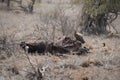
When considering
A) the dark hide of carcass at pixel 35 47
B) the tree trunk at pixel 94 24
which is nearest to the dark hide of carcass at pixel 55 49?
the dark hide of carcass at pixel 35 47

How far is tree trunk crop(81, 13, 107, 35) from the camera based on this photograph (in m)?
15.8

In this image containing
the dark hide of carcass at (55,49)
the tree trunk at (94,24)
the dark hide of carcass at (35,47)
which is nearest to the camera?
the dark hide of carcass at (35,47)

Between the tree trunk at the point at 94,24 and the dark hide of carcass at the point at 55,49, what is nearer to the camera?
the dark hide of carcass at the point at 55,49

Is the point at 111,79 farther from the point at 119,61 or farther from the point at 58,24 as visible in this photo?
the point at 58,24

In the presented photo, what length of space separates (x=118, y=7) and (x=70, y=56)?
220 centimetres

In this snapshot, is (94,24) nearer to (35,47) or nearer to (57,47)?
(57,47)

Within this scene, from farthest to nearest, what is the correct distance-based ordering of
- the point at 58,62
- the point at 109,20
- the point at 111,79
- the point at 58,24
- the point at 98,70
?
the point at 109,20 → the point at 58,24 → the point at 58,62 → the point at 98,70 → the point at 111,79

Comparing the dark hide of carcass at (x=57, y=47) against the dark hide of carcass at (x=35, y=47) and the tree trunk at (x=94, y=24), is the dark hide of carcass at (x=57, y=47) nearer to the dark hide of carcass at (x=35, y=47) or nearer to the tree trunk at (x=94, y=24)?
the dark hide of carcass at (x=35, y=47)

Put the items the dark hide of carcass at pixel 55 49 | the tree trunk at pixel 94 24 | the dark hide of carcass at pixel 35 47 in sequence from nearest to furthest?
1. the dark hide of carcass at pixel 35 47
2. the dark hide of carcass at pixel 55 49
3. the tree trunk at pixel 94 24

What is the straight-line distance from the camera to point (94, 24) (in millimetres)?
16156

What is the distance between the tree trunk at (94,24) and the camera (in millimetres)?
15771

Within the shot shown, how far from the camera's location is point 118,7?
1000 centimetres

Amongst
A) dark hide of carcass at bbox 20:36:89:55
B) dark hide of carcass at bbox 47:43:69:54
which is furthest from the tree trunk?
dark hide of carcass at bbox 47:43:69:54

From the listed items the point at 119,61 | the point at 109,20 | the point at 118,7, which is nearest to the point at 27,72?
the point at 119,61
